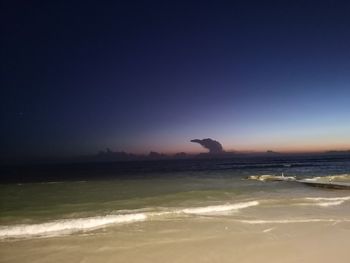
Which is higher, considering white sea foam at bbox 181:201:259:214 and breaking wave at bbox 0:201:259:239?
breaking wave at bbox 0:201:259:239

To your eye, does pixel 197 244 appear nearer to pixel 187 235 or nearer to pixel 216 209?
pixel 187 235

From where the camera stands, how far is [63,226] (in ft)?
45.3

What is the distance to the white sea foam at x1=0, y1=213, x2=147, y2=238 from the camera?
12.9 meters

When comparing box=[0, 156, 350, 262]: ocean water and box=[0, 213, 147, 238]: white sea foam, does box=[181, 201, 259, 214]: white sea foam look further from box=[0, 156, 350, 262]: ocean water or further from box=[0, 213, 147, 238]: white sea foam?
box=[0, 213, 147, 238]: white sea foam

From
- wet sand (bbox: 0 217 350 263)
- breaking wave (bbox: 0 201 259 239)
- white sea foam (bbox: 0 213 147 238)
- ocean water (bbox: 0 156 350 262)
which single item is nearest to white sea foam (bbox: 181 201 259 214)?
ocean water (bbox: 0 156 350 262)

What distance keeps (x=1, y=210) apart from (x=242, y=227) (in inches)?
597

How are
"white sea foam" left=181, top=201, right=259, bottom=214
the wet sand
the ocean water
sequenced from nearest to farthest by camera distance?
the wet sand < the ocean water < "white sea foam" left=181, top=201, right=259, bottom=214

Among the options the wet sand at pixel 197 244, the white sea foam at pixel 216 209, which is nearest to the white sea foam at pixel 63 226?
the wet sand at pixel 197 244

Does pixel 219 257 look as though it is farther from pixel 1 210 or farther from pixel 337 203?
pixel 1 210

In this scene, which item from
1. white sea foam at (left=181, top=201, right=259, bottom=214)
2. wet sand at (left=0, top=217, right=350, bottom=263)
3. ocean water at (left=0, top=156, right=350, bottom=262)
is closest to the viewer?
wet sand at (left=0, top=217, right=350, bottom=263)

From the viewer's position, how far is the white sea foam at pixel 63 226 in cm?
1288

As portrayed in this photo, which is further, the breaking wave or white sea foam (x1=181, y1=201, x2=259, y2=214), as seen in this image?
white sea foam (x1=181, y1=201, x2=259, y2=214)

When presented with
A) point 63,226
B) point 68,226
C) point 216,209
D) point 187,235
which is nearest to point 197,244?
point 187,235

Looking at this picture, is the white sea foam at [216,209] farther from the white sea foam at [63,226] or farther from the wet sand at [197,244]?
the wet sand at [197,244]
